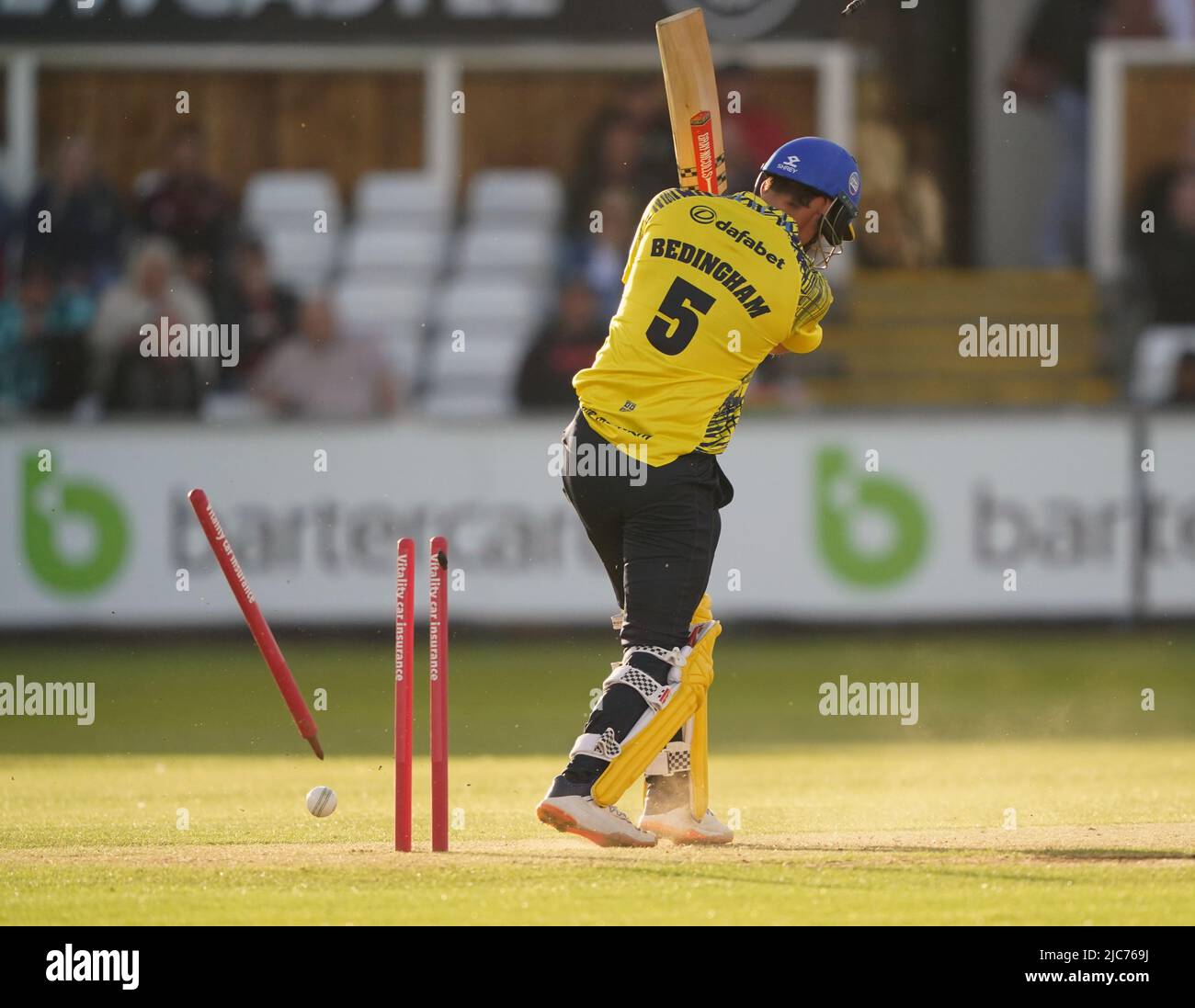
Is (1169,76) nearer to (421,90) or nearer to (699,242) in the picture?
(421,90)

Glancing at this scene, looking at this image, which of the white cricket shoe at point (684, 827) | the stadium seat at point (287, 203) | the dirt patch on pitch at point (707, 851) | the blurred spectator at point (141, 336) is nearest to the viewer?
the dirt patch on pitch at point (707, 851)

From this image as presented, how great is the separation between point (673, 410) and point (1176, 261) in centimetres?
1104

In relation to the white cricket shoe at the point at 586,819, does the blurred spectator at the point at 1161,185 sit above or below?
above

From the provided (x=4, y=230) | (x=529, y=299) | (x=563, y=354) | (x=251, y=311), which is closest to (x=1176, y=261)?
(x=563, y=354)

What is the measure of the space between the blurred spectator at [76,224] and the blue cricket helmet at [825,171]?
10.4 m

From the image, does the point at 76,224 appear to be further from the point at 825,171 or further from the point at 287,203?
the point at 825,171

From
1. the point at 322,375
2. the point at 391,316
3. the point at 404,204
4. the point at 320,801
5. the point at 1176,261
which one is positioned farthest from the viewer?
the point at 404,204

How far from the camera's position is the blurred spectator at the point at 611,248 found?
16828mm

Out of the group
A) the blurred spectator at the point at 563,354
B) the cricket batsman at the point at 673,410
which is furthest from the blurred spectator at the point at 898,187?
the cricket batsman at the point at 673,410

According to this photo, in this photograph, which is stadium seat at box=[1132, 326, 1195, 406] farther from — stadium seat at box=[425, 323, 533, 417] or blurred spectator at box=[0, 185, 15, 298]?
blurred spectator at box=[0, 185, 15, 298]

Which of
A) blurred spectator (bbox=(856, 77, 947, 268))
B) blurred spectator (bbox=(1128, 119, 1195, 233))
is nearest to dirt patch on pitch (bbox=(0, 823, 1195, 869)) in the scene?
blurred spectator (bbox=(1128, 119, 1195, 233))

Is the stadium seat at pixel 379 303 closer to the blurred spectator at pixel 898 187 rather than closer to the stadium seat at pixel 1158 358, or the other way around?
the blurred spectator at pixel 898 187

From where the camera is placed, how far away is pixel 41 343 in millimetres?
15984

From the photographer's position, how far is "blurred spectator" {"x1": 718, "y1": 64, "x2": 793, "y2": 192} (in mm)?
17059
